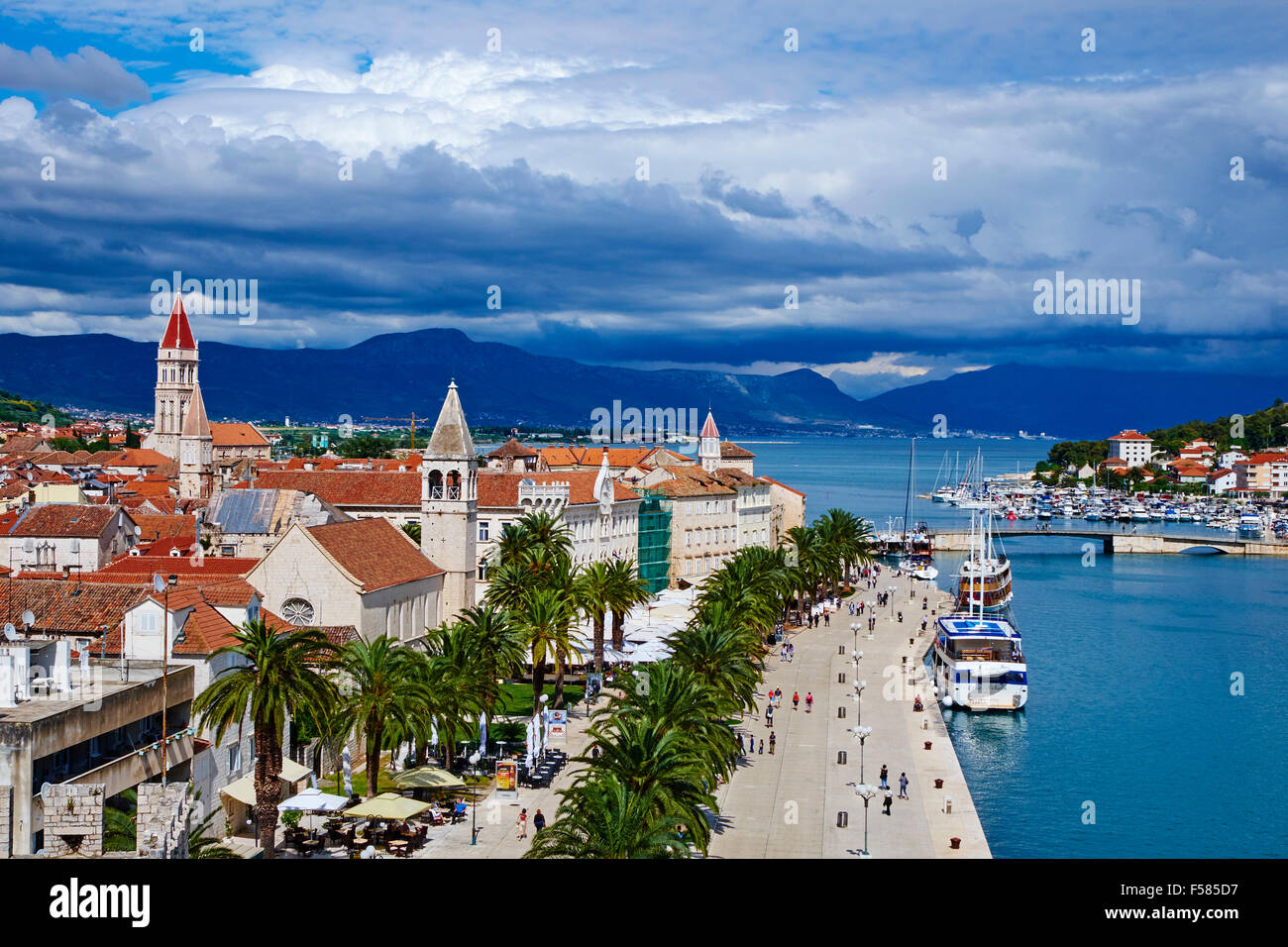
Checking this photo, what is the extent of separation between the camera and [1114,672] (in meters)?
86.8

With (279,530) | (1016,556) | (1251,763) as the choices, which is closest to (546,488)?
(279,530)

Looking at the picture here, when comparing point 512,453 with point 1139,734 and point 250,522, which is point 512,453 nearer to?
point 250,522

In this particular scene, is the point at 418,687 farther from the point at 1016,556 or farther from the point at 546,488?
the point at 1016,556

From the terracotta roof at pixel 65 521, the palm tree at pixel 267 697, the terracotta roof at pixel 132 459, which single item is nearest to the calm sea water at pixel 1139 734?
the palm tree at pixel 267 697

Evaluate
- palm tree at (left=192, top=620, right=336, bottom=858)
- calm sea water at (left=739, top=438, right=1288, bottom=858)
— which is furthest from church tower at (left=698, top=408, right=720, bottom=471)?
palm tree at (left=192, top=620, right=336, bottom=858)

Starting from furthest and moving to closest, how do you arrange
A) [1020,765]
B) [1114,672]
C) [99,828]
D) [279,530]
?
[1114,672]
[279,530]
[1020,765]
[99,828]

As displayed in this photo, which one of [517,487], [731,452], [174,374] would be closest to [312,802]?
[517,487]

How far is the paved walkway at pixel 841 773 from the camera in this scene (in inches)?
1654

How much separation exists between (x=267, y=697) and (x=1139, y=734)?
50452 millimetres

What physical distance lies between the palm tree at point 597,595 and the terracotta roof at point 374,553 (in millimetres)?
8160

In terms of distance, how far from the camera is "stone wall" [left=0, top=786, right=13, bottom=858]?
27.8 metres

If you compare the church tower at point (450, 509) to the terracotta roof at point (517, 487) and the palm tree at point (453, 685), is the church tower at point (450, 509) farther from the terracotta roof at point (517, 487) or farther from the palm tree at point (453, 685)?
the palm tree at point (453, 685)

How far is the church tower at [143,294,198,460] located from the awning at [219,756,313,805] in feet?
506
